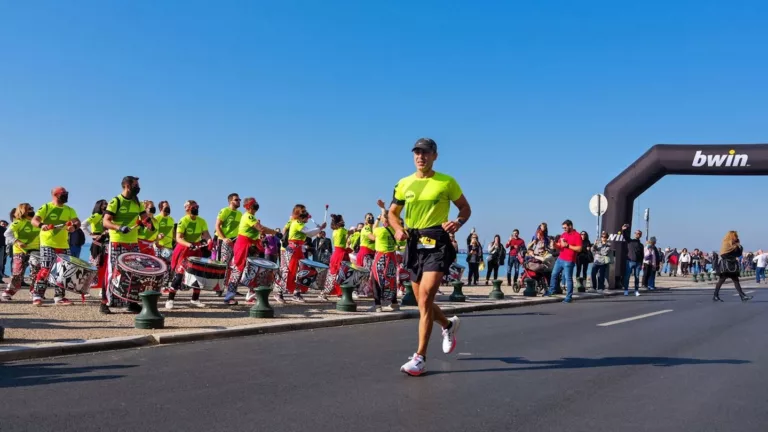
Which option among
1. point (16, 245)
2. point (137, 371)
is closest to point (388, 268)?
point (16, 245)

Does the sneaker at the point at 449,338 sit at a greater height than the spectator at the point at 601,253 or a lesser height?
lesser

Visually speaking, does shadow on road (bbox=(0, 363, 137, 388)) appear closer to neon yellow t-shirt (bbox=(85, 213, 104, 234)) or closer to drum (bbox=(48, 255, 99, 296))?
drum (bbox=(48, 255, 99, 296))

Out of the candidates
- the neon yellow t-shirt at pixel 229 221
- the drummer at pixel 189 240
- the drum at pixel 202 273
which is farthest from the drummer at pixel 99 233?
the neon yellow t-shirt at pixel 229 221

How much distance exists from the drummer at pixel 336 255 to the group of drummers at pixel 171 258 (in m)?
0.02

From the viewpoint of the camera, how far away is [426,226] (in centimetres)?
667

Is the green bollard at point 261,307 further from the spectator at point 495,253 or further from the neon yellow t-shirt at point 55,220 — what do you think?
the spectator at point 495,253

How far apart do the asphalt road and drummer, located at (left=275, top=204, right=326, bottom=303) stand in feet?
14.7

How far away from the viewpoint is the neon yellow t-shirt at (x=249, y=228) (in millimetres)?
12703

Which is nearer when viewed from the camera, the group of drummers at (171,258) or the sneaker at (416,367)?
the sneaker at (416,367)

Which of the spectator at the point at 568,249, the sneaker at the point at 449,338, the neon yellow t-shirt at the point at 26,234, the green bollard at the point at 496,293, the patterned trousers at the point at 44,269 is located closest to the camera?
the sneaker at the point at 449,338

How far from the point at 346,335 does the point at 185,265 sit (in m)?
3.60

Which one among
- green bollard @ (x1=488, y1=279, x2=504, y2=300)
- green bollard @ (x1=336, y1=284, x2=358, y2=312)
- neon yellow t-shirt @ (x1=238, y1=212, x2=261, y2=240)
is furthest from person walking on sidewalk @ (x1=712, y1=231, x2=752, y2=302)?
neon yellow t-shirt @ (x1=238, y1=212, x2=261, y2=240)

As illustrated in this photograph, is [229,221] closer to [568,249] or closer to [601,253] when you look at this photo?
[568,249]

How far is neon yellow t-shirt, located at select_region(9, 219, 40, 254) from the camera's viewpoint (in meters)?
12.4
